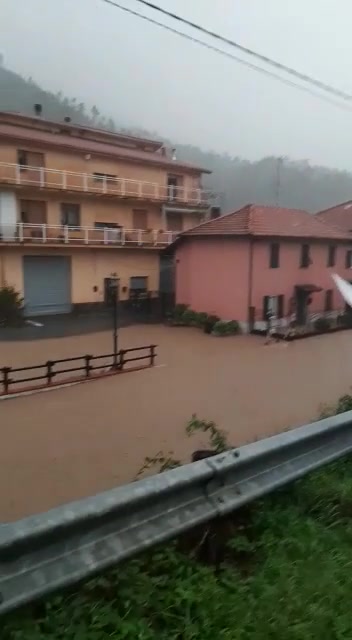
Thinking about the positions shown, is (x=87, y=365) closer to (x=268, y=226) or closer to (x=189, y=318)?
(x=189, y=318)

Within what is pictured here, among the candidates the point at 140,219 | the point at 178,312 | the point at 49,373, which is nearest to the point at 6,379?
the point at 49,373

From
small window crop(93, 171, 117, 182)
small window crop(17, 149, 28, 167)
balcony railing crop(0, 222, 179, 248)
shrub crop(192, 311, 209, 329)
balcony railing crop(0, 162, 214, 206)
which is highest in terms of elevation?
small window crop(17, 149, 28, 167)

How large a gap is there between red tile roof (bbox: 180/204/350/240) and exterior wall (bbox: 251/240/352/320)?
236 mm

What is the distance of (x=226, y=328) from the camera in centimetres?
885

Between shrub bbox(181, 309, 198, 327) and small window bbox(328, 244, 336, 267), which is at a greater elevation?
small window bbox(328, 244, 336, 267)

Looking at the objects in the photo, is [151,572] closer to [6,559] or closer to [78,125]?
[6,559]

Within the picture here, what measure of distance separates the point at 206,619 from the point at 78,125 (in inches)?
156

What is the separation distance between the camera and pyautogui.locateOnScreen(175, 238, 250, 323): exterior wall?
9.67 meters

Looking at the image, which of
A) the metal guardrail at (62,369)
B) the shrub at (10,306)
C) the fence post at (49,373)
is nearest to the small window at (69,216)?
the shrub at (10,306)

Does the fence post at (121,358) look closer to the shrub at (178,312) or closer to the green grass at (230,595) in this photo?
the shrub at (178,312)

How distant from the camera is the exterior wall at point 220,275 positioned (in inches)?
381

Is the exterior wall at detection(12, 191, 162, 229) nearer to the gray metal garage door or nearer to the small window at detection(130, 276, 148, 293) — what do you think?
the gray metal garage door

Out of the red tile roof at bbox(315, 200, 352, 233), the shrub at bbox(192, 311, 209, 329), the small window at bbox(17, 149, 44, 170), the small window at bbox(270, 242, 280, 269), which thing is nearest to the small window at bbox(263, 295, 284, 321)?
the small window at bbox(270, 242, 280, 269)

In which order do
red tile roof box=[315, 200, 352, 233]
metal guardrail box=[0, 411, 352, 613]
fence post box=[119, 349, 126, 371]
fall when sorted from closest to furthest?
1. metal guardrail box=[0, 411, 352, 613]
2. fence post box=[119, 349, 126, 371]
3. red tile roof box=[315, 200, 352, 233]
